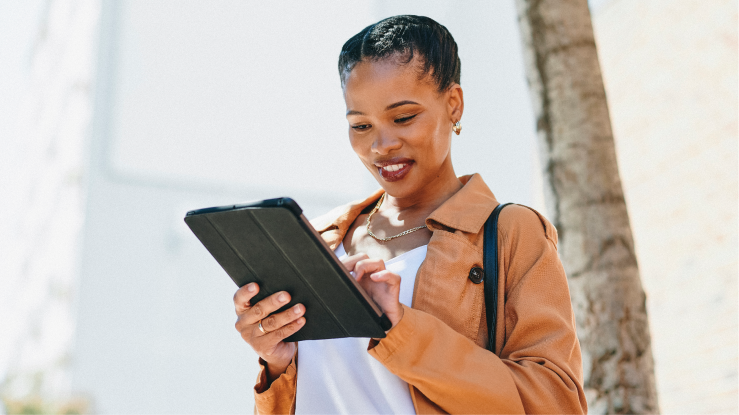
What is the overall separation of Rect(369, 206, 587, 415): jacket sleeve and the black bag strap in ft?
0.08

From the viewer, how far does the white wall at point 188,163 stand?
38.6 ft

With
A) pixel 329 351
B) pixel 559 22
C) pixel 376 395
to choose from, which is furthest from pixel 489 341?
pixel 559 22

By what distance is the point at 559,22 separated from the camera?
2506 millimetres

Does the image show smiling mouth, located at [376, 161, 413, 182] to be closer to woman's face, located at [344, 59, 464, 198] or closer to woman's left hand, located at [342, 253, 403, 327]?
woman's face, located at [344, 59, 464, 198]

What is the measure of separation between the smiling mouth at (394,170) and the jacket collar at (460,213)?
0.12 meters

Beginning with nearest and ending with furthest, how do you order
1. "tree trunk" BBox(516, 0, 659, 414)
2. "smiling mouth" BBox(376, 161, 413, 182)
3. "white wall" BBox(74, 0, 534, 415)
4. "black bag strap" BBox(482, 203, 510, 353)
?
"black bag strap" BBox(482, 203, 510, 353)
"smiling mouth" BBox(376, 161, 413, 182)
"tree trunk" BBox(516, 0, 659, 414)
"white wall" BBox(74, 0, 534, 415)

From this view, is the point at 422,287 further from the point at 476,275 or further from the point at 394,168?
the point at 394,168

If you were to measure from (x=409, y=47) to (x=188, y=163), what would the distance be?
11.8 metres

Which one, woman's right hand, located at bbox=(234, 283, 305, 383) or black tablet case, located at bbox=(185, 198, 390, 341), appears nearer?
black tablet case, located at bbox=(185, 198, 390, 341)

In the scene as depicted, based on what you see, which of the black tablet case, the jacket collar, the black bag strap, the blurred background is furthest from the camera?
the blurred background

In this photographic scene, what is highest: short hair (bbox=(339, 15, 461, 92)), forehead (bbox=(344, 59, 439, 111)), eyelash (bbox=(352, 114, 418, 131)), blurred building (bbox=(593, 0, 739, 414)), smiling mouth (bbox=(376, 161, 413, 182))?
short hair (bbox=(339, 15, 461, 92))

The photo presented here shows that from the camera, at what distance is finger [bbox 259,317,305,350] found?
1.27 meters

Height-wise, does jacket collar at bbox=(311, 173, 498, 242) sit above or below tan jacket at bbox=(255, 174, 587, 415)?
above

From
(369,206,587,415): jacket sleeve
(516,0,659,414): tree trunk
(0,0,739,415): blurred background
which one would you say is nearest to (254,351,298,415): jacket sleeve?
(369,206,587,415): jacket sleeve
